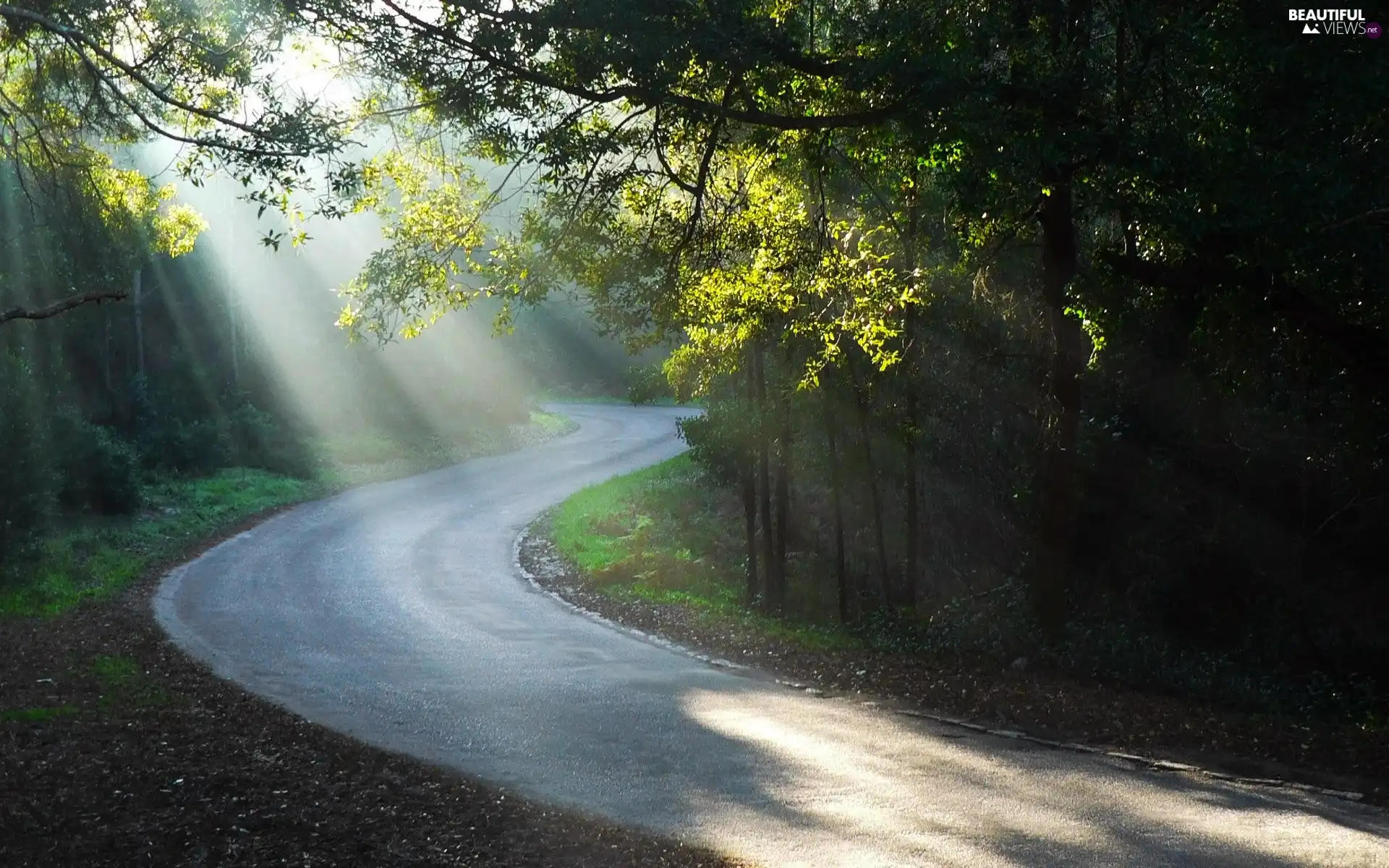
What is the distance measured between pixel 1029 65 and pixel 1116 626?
7.22m

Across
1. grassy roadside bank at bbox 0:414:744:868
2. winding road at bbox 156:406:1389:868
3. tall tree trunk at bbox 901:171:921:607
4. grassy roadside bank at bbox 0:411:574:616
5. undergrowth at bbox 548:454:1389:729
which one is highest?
tall tree trunk at bbox 901:171:921:607

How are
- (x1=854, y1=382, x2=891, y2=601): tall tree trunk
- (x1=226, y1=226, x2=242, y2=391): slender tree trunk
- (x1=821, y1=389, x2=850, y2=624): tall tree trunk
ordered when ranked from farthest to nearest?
1. (x1=226, y1=226, x2=242, y2=391): slender tree trunk
2. (x1=821, y1=389, x2=850, y2=624): tall tree trunk
3. (x1=854, y1=382, x2=891, y2=601): tall tree trunk

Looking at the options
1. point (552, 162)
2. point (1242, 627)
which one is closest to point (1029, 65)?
point (552, 162)

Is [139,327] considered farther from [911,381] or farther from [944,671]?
[944,671]

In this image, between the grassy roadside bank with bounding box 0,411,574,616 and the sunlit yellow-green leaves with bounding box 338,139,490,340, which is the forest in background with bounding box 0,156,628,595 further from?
the sunlit yellow-green leaves with bounding box 338,139,490,340

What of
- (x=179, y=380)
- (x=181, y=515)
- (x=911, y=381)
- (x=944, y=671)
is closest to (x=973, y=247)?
(x=911, y=381)

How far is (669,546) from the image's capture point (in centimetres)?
2561

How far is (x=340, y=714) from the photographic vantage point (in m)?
11.1

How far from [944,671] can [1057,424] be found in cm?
289

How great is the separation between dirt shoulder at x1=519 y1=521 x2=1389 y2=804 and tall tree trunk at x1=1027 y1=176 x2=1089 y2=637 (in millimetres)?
1029

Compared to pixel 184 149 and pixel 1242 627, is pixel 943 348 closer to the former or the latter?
pixel 1242 627

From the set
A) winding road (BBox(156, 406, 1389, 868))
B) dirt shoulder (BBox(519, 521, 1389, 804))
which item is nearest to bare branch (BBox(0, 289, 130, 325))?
winding road (BBox(156, 406, 1389, 868))

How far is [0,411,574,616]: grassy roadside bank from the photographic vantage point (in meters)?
18.8

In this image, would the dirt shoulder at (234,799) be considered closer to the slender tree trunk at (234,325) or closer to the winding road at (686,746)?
the winding road at (686,746)
